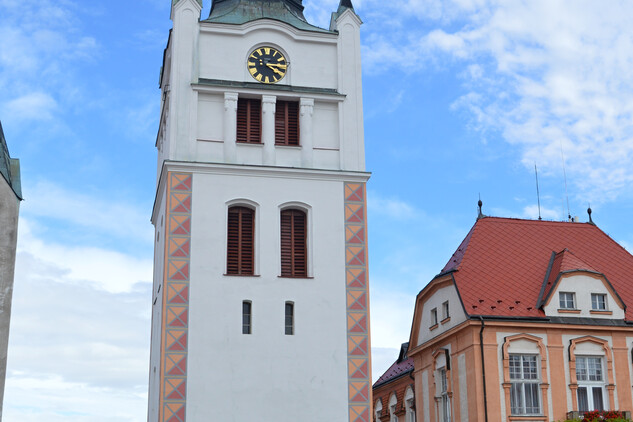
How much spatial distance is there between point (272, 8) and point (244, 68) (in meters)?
3.47

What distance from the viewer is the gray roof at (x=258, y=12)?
37.8 meters

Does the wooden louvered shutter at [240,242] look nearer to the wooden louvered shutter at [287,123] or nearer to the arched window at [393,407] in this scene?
Result: the wooden louvered shutter at [287,123]

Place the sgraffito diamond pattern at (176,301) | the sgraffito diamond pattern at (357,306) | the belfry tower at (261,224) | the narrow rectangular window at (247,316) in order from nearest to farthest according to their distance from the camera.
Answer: the sgraffito diamond pattern at (176,301) → the belfry tower at (261,224) → the sgraffito diamond pattern at (357,306) → the narrow rectangular window at (247,316)

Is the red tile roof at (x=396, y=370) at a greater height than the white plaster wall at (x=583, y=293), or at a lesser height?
lesser

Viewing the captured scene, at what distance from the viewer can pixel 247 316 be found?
3372 cm

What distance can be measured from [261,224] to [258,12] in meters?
8.73

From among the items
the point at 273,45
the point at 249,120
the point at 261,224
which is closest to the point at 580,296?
the point at 261,224

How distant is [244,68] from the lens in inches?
A: 1448

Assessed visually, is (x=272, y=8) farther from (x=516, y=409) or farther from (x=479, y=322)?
(x=516, y=409)

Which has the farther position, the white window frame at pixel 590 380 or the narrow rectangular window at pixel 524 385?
the white window frame at pixel 590 380

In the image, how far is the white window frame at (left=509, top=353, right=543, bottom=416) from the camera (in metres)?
36.5

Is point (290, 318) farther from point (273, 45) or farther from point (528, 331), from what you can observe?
point (273, 45)

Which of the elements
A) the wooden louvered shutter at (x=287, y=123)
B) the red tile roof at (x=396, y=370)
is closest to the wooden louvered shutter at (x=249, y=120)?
the wooden louvered shutter at (x=287, y=123)

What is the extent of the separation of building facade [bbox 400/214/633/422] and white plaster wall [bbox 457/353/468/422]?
4cm
